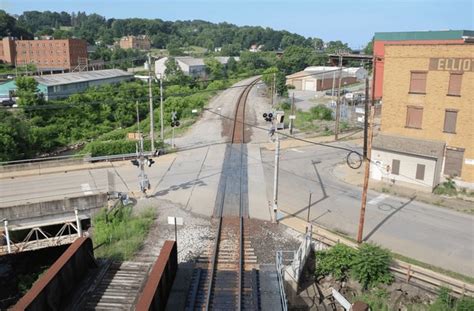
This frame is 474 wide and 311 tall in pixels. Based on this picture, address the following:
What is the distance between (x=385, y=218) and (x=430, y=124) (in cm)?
744

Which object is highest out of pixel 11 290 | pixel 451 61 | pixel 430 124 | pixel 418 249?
pixel 451 61

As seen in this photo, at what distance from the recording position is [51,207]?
2158 centimetres

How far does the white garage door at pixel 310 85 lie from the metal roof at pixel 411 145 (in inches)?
1918

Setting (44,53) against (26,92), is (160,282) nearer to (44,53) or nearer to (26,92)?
(26,92)

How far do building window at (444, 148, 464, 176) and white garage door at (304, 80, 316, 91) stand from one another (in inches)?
2005

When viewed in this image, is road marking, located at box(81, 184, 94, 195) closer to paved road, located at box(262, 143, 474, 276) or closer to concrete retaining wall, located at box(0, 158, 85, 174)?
concrete retaining wall, located at box(0, 158, 85, 174)

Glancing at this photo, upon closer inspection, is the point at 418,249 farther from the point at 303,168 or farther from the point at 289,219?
the point at 303,168

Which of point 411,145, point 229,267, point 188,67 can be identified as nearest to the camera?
point 229,267

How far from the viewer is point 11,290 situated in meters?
19.5

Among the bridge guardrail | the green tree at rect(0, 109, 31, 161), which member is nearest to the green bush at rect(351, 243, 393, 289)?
the bridge guardrail

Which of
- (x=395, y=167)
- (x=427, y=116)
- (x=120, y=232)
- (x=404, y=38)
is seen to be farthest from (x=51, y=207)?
(x=404, y=38)

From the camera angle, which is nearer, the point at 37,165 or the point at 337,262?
the point at 337,262

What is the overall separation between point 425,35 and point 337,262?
44.2 meters

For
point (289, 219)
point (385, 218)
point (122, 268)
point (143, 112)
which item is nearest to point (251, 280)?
point (122, 268)
